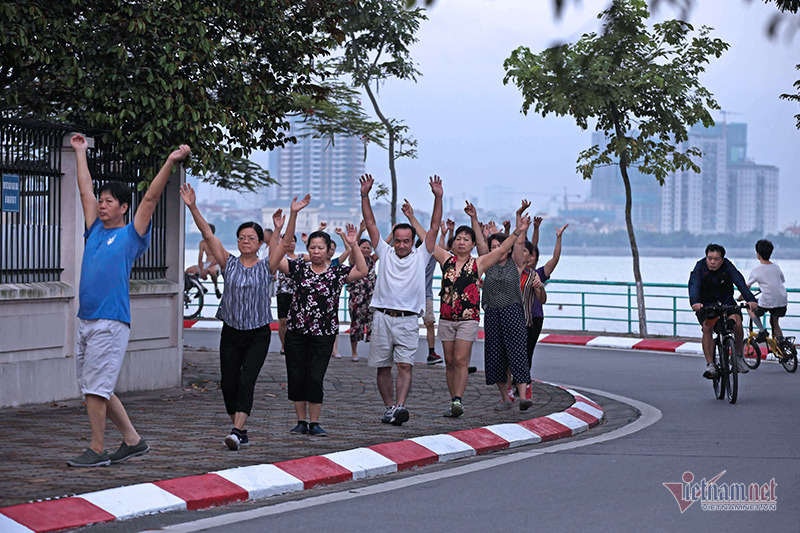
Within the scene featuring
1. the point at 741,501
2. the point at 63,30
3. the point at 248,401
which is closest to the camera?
the point at 741,501

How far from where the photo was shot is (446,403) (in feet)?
40.5

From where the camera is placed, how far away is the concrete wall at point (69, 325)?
36.6 ft

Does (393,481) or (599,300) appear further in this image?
(599,300)

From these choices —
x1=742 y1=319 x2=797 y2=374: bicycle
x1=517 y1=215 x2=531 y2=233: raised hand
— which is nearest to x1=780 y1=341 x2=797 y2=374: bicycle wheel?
x1=742 y1=319 x2=797 y2=374: bicycle

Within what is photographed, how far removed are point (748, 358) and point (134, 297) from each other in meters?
9.59

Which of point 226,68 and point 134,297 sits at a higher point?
point 226,68

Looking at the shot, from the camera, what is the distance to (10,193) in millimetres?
11164

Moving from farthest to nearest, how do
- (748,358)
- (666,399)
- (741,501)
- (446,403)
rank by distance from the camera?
(748,358)
(666,399)
(446,403)
(741,501)

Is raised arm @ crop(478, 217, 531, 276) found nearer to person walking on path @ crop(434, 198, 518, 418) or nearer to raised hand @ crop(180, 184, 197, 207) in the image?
person walking on path @ crop(434, 198, 518, 418)

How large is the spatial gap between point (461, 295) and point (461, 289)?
60 mm

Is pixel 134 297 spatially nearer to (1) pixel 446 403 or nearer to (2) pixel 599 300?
(1) pixel 446 403

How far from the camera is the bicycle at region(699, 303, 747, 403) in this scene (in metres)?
12.7

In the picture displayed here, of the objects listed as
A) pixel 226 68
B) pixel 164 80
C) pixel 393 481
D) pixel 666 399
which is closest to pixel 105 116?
pixel 164 80

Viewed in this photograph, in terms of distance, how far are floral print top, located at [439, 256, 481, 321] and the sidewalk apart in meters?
1.02
